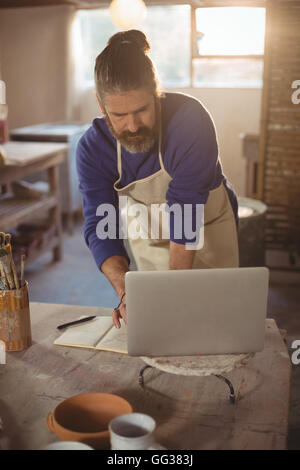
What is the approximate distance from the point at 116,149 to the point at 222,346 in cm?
77

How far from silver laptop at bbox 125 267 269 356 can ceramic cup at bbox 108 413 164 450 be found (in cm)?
24

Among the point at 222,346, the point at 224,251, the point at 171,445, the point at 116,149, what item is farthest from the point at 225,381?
the point at 116,149

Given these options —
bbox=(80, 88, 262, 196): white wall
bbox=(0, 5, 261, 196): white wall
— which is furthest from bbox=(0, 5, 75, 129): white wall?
bbox=(80, 88, 262, 196): white wall

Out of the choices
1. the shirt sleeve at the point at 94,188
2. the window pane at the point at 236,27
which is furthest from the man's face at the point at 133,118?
the window pane at the point at 236,27

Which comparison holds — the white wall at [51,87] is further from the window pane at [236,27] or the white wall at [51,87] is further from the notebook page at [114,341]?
the notebook page at [114,341]

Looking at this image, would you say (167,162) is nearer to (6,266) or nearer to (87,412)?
(6,266)

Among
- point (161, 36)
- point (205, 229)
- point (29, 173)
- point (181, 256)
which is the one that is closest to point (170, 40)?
point (161, 36)

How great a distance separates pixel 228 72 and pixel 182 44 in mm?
587

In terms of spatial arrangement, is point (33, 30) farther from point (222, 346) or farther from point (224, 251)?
point (222, 346)

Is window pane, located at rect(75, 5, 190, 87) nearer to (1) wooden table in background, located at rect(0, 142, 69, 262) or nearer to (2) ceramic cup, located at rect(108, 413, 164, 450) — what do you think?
(1) wooden table in background, located at rect(0, 142, 69, 262)

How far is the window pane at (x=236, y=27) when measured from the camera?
4.75m

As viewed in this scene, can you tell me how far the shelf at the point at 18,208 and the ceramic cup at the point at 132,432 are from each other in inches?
94.4

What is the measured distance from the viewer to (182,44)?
17.5 feet

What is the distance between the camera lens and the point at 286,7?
3.09 metres
